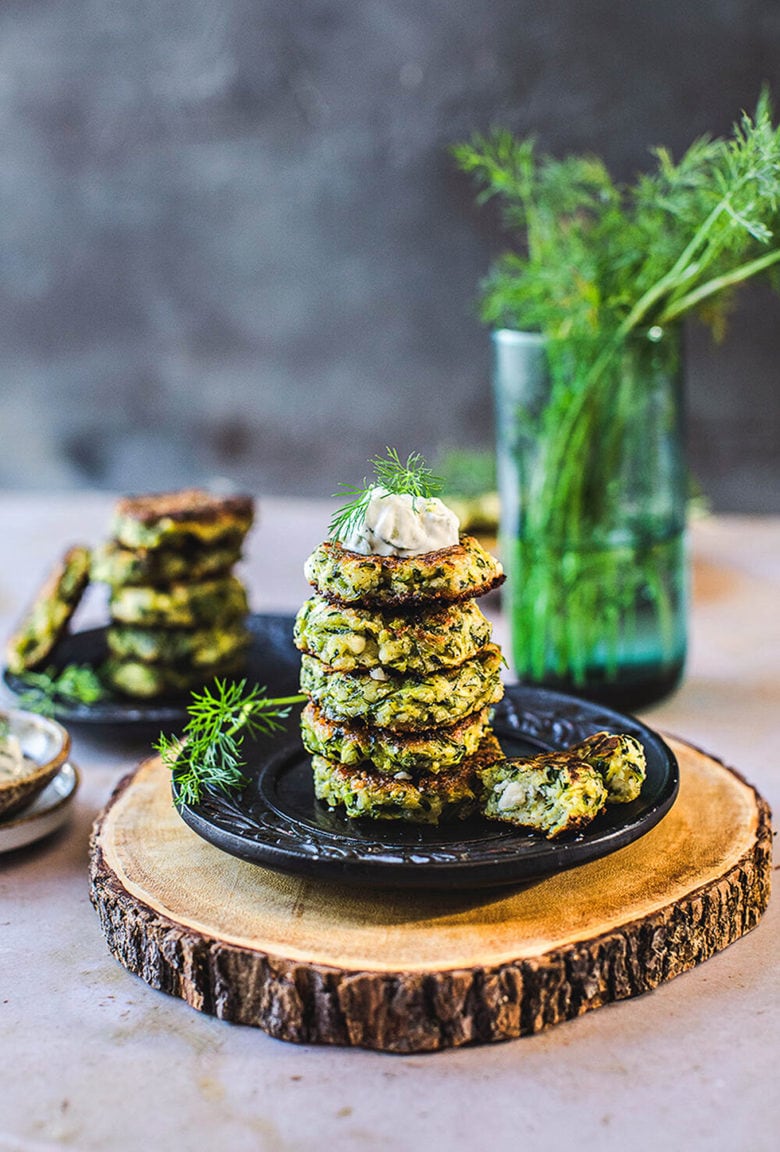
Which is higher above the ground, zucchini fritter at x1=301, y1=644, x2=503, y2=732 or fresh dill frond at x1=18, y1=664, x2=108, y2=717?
zucchini fritter at x1=301, y1=644, x2=503, y2=732

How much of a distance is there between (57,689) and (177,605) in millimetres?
259

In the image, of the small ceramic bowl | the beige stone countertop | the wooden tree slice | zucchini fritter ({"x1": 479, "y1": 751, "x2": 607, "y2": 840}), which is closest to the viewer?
the beige stone countertop

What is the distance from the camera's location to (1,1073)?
144 cm

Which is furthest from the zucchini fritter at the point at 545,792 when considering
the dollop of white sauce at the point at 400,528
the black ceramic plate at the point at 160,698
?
the black ceramic plate at the point at 160,698

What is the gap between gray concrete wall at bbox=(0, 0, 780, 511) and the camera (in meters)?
4.24

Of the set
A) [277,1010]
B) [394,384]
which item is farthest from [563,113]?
[277,1010]

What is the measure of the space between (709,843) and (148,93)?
395cm

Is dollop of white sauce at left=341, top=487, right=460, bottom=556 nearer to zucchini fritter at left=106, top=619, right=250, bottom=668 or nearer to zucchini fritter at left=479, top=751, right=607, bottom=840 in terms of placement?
zucchini fritter at left=479, top=751, right=607, bottom=840

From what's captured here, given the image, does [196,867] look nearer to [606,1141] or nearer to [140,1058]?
[140,1058]

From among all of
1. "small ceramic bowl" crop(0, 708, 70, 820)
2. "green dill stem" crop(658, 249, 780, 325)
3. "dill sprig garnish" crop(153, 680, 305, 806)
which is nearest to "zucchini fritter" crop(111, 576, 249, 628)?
"small ceramic bowl" crop(0, 708, 70, 820)

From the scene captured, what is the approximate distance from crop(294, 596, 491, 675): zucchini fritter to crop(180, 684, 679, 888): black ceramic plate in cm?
21

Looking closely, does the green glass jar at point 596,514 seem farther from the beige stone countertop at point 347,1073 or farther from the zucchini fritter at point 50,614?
the zucchini fritter at point 50,614

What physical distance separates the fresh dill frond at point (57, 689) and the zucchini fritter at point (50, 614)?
38 mm

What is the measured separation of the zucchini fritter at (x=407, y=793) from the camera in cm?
167
